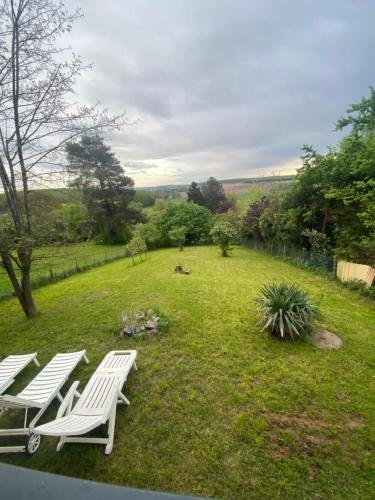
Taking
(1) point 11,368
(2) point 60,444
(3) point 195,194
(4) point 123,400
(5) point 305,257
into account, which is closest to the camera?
(2) point 60,444

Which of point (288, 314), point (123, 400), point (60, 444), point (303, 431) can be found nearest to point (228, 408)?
point (303, 431)

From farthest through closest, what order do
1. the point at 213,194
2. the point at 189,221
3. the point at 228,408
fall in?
the point at 213,194 < the point at 189,221 < the point at 228,408

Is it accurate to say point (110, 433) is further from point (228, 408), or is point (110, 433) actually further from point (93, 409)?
point (228, 408)

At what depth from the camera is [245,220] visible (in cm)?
2005

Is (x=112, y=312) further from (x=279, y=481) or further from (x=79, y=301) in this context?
(x=279, y=481)

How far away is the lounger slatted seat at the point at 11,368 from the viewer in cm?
365

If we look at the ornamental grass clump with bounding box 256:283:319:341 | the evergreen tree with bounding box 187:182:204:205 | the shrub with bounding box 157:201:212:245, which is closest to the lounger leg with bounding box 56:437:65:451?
the ornamental grass clump with bounding box 256:283:319:341

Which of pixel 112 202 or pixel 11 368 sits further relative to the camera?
pixel 112 202

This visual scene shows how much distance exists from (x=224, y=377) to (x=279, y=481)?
4.93ft

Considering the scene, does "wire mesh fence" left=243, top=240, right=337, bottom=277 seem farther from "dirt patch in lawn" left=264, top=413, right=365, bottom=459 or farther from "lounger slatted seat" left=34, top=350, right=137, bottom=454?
"lounger slatted seat" left=34, top=350, right=137, bottom=454

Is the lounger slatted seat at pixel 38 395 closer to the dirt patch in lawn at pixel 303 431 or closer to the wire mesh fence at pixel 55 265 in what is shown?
the dirt patch in lawn at pixel 303 431

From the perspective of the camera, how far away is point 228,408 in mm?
3113

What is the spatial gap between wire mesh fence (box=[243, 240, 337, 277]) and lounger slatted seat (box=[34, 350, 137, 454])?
31.3 ft

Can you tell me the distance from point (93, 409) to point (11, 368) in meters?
2.29
